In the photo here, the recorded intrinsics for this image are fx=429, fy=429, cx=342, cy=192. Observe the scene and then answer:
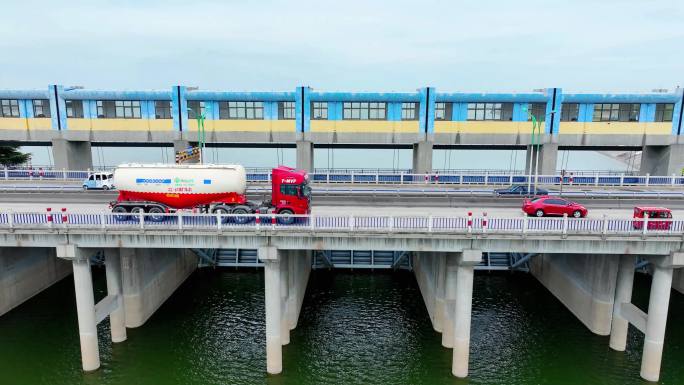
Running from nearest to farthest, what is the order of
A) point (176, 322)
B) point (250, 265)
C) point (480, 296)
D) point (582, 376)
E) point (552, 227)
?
1. point (552, 227)
2. point (582, 376)
3. point (176, 322)
4. point (480, 296)
5. point (250, 265)

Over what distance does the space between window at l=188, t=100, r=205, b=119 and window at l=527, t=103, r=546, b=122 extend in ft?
105

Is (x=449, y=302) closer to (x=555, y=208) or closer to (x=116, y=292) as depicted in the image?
(x=555, y=208)

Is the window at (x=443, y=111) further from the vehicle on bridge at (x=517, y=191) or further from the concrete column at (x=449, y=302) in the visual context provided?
the concrete column at (x=449, y=302)

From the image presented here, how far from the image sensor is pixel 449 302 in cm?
2577

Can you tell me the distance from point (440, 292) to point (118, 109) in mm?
35133

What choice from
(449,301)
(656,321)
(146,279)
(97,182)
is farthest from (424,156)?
(97,182)

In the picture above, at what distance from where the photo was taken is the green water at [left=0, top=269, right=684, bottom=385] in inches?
934

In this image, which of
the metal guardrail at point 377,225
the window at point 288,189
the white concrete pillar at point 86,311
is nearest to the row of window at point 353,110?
the window at point 288,189

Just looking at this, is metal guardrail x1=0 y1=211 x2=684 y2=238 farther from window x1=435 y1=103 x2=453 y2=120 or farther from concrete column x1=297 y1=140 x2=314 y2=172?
window x1=435 y1=103 x2=453 y2=120

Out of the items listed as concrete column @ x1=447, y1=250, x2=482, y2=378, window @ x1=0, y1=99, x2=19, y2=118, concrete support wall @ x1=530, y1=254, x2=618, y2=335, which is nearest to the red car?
concrete support wall @ x1=530, y1=254, x2=618, y2=335

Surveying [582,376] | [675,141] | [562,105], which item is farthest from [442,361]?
[675,141]

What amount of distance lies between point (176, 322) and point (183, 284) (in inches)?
260

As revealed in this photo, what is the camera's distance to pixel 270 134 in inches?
1686

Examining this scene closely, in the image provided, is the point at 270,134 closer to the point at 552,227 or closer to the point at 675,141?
the point at 552,227
